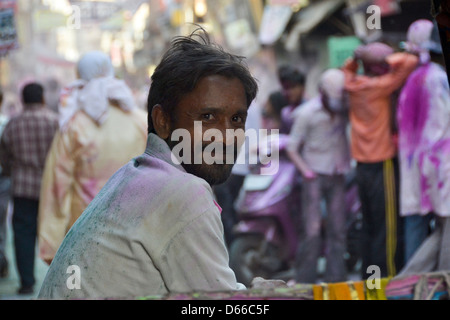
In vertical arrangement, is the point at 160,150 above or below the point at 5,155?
above

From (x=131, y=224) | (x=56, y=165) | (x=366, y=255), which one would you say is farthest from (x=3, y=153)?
(x=131, y=224)

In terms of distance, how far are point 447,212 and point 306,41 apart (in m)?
9.80

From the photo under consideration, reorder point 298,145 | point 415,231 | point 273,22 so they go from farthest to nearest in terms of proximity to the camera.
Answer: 1. point 273,22
2. point 298,145
3. point 415,231

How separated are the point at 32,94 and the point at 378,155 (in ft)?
10.7

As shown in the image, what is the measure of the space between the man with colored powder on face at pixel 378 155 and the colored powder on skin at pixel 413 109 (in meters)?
0.30

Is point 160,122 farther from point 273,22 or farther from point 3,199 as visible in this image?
point 273,22

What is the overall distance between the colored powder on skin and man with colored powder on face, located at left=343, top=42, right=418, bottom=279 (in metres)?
0.30

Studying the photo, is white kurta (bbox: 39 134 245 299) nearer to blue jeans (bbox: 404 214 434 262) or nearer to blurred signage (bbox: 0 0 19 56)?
blue jeans (bbox: 404 214 434 262)

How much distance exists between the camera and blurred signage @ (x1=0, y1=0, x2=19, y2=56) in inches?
405

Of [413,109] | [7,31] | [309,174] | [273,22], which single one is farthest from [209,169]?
[273,22]

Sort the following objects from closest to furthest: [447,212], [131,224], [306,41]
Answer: [131,224] < [447,212] < [306,41]

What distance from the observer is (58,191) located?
17.2ft

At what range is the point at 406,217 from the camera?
6.63 m
